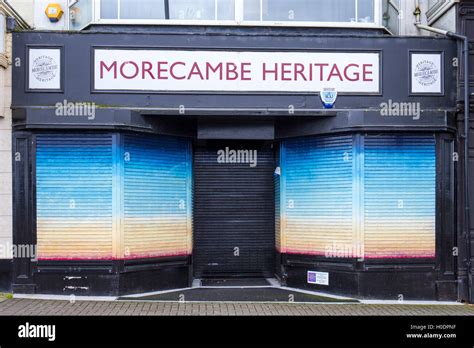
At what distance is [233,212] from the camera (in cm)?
1232

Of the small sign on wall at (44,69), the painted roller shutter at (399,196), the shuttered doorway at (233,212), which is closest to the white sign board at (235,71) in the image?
the small sign on wall at (44,69)

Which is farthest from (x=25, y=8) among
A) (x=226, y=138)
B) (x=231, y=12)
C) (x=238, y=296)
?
(x=238, y=296)

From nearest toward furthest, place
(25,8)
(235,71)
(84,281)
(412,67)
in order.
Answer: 1. (84,281)
2. (235,71)
3. (412,67)
4. (25,8)

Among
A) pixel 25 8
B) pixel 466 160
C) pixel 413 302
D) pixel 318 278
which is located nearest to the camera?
pixel 413 302

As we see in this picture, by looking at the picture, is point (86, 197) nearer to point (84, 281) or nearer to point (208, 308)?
point (84, 281)

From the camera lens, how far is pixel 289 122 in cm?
1141

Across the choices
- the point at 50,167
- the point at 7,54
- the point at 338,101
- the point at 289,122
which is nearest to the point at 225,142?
the point at 289,122

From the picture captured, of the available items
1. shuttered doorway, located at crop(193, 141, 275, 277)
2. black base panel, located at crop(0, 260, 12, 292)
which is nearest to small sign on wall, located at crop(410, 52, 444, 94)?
shuttered doorway, located at crop(193, 141, 275, 277)

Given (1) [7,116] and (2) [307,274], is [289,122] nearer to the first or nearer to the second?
(2) [307,274]

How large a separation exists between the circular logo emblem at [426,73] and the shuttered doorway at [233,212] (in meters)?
3.33

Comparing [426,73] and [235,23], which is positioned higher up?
[235,23]

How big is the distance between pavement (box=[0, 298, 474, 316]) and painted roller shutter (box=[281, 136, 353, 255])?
4.61ft

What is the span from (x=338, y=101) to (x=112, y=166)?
4419 millimetres

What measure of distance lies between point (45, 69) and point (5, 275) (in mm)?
3898
